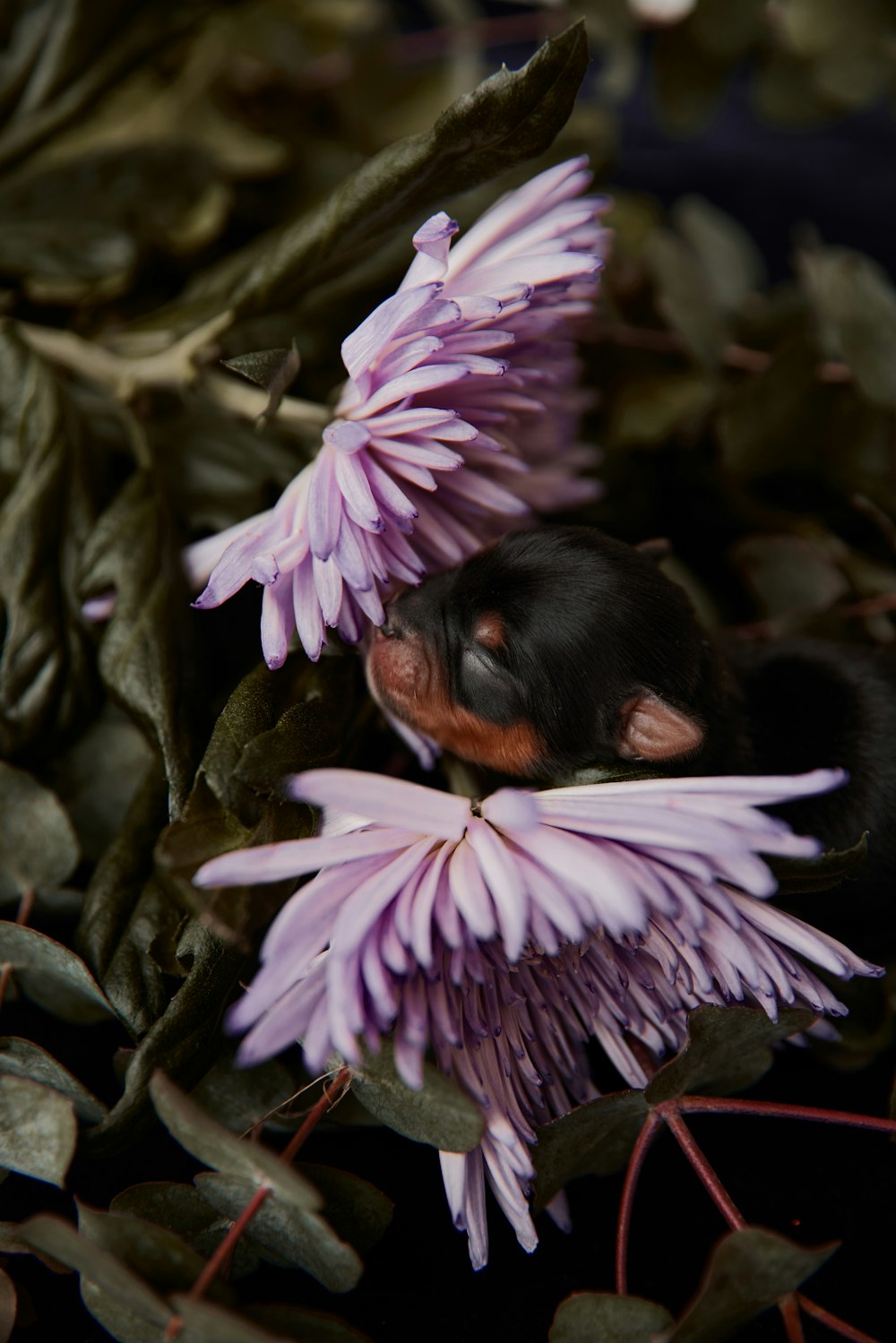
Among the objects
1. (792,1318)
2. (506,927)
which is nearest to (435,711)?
(506,927)

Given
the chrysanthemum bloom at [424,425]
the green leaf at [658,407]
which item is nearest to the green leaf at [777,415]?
the green leaf at [658,407]

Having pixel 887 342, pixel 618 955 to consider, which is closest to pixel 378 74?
pixel 887 342

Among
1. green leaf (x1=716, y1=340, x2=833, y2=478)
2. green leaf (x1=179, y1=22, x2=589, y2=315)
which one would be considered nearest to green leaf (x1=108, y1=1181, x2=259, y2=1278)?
green leaf (x1=179, y1=22, x2=589, y2=315)

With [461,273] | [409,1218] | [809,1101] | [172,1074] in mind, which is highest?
[461,273]

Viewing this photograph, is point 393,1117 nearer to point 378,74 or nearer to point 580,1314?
point 580,1314

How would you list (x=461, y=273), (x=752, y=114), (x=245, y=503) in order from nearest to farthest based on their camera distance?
(x=461, y=273) < (x=245, y=503) < (x=752, y=114)

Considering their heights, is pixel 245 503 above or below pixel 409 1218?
above

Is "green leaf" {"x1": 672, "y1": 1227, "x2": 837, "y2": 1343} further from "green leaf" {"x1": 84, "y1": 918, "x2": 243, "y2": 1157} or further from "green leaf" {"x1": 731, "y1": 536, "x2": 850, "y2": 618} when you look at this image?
"green leaf" {"x1": 731, "y1": 536, "x2": 850, "y2": 618}
